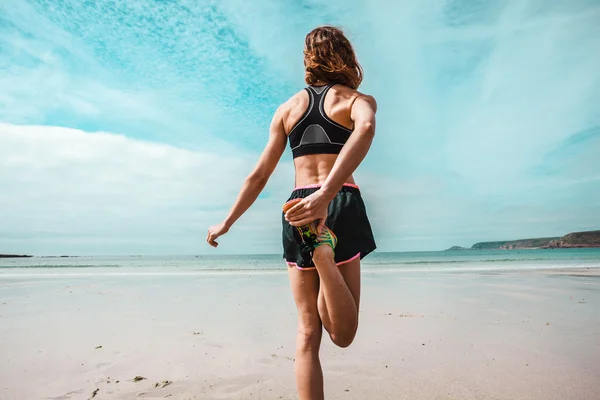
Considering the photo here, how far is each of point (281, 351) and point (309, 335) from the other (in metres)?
1.97

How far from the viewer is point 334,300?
1.62 meters

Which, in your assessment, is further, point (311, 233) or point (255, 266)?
point (255, 266)

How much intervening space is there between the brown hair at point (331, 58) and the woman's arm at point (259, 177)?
316 millimetres

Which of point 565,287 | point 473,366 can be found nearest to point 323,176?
point 473,366

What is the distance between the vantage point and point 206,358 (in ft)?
11.4

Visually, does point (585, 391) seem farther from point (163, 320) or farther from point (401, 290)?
point (401, 290)

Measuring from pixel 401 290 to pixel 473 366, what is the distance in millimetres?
5113

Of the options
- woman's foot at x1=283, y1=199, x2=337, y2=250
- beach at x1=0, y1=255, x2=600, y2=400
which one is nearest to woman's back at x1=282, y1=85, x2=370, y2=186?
woman's foot at x1=283, y1=199, x2=337, y2=250

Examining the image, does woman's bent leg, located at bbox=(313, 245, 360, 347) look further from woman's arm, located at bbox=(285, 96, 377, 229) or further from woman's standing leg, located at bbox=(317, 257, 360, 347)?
woman's arm, located at bbox=(285, 96, 377, 229)

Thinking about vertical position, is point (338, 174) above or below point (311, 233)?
above

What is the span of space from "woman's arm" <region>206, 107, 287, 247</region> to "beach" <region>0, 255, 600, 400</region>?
1.37m

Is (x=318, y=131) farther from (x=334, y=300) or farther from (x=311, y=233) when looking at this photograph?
(x=334, y=300)

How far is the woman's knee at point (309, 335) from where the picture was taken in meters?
1.87

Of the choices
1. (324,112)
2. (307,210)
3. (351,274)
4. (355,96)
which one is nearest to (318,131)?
(324,112)
